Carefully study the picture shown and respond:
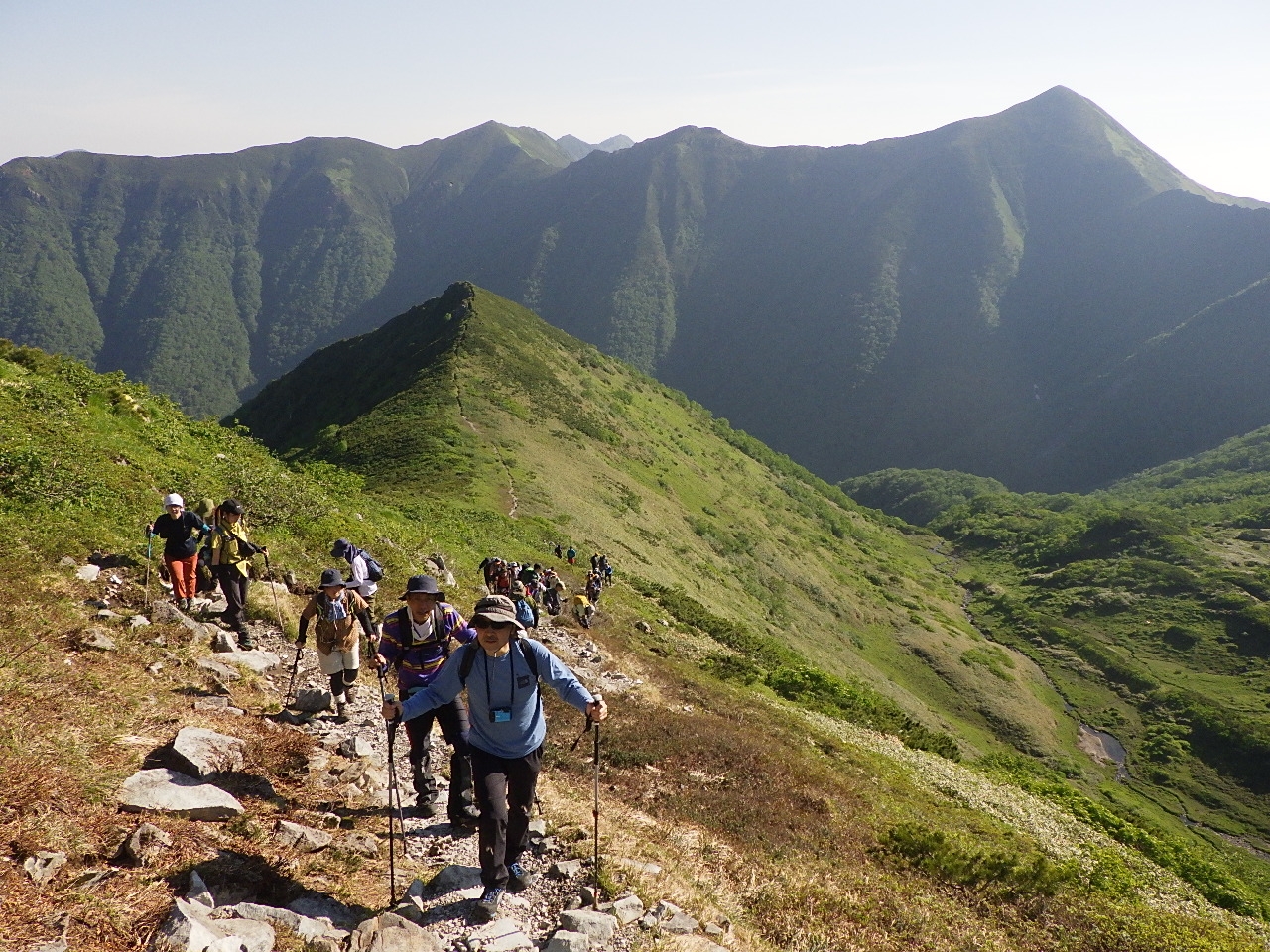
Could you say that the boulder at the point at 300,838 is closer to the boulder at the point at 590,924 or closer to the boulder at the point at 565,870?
the boulder at the point at 565,870

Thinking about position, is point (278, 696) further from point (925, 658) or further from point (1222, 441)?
point (1222, 441)

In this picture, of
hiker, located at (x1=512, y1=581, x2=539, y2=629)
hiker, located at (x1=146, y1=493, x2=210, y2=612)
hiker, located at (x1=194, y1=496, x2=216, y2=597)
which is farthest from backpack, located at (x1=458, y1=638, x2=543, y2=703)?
hiker, located at (x1=146, y1=493, x2=210, y2=612)

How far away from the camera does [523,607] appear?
51.4 ft

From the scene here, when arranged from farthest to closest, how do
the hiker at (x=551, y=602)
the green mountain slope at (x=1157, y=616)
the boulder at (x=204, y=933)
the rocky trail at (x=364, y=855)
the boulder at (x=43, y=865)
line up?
the green mountain slope at (x=1157, y=616) < the hiker at (x=551, y=602) < the rocky trail at (x=364, y=855) < the boulder at (x=43, y=865) < the boulder at (x=204, y=933)

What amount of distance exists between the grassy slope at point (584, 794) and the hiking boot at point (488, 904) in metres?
0.99

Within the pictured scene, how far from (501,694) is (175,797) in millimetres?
3135

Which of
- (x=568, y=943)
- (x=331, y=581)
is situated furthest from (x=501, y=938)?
(x=331, y=581)

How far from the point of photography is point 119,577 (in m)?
12.0

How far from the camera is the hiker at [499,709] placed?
655 cm

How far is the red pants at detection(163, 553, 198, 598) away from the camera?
1216 centimetres

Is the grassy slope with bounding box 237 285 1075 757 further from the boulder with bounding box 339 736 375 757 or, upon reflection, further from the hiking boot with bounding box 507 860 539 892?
the hiking boot with bounding box 507 860 539 892

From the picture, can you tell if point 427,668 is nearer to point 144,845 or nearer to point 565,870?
point 565,870

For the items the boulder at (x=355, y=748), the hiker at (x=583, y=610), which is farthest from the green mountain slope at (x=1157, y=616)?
the boulder at (x=355, y=748)

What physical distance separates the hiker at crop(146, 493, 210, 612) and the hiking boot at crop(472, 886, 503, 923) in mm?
8344
